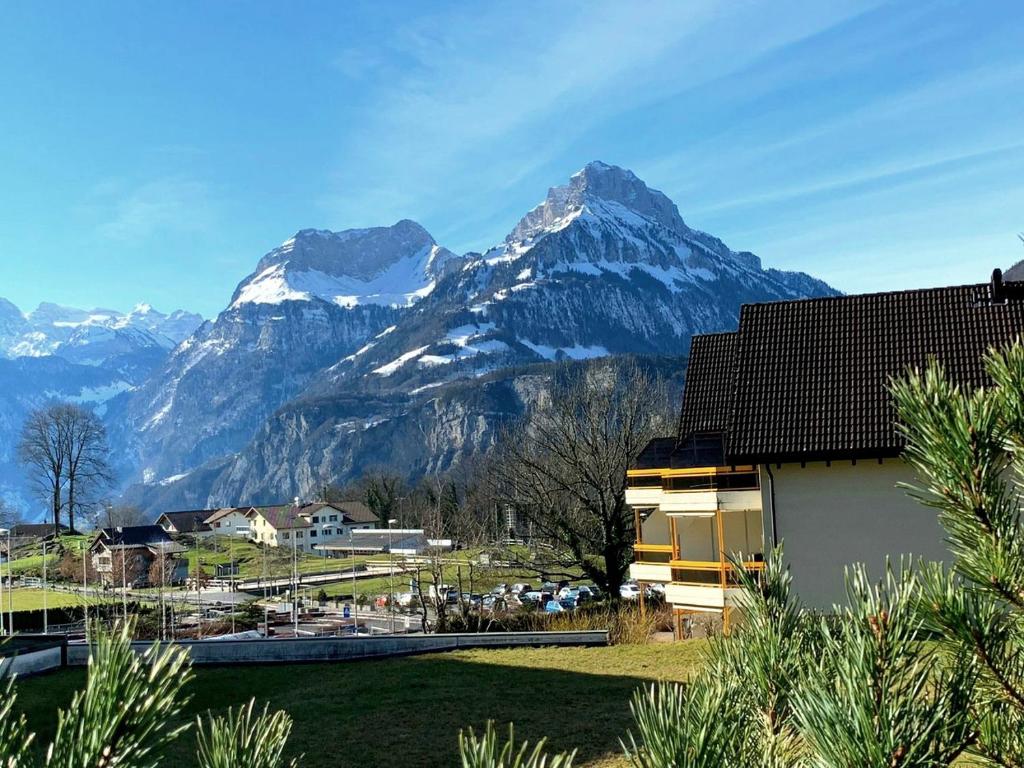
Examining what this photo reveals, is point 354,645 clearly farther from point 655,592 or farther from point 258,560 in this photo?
point 258,560

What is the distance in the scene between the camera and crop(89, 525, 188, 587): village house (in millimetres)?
44188

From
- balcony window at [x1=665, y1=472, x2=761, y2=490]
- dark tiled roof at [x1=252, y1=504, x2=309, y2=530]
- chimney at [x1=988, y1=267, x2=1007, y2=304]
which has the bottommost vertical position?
dark tiled roof at [x1=252, y1=504, x2=309, y2=530]

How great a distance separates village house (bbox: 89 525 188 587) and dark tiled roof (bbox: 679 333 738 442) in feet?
87.4

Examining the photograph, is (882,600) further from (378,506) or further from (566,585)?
(378,506)

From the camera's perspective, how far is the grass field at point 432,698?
1195cm

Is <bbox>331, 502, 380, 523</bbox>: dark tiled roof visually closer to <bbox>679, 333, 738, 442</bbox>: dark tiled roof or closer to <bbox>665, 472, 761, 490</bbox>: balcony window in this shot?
<bbox>679, 333, 738, 442</bbox>: dark tiled roof

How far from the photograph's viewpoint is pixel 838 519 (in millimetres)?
16172

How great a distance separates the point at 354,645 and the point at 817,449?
40.6 feet

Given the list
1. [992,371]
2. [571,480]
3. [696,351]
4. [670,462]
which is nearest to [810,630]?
[992,371]

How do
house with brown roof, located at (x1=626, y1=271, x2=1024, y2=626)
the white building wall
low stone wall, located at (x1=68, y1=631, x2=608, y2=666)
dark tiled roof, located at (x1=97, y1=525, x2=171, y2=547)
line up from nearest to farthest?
the white building wall < house with brown roof, located at (x1=626, y1=271, x2=1024, y2=626) < low stone wall, located at (x1=68, y1=631, x2=608, y2=666) < dark tiled roof, located at (x1=97, y1=525, x2=171, y2=547)

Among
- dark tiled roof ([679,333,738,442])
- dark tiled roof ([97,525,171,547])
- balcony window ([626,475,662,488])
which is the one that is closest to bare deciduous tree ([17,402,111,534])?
dark tiled roof ([97,525,171,547])

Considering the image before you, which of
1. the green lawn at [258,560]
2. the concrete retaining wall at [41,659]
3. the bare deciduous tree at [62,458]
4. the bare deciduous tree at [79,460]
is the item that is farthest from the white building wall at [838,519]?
the bare deciduous tree at [62,458]

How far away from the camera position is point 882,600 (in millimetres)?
1281

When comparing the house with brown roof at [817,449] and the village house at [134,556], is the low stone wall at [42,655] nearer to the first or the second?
the house with brown roof at [817,449]
